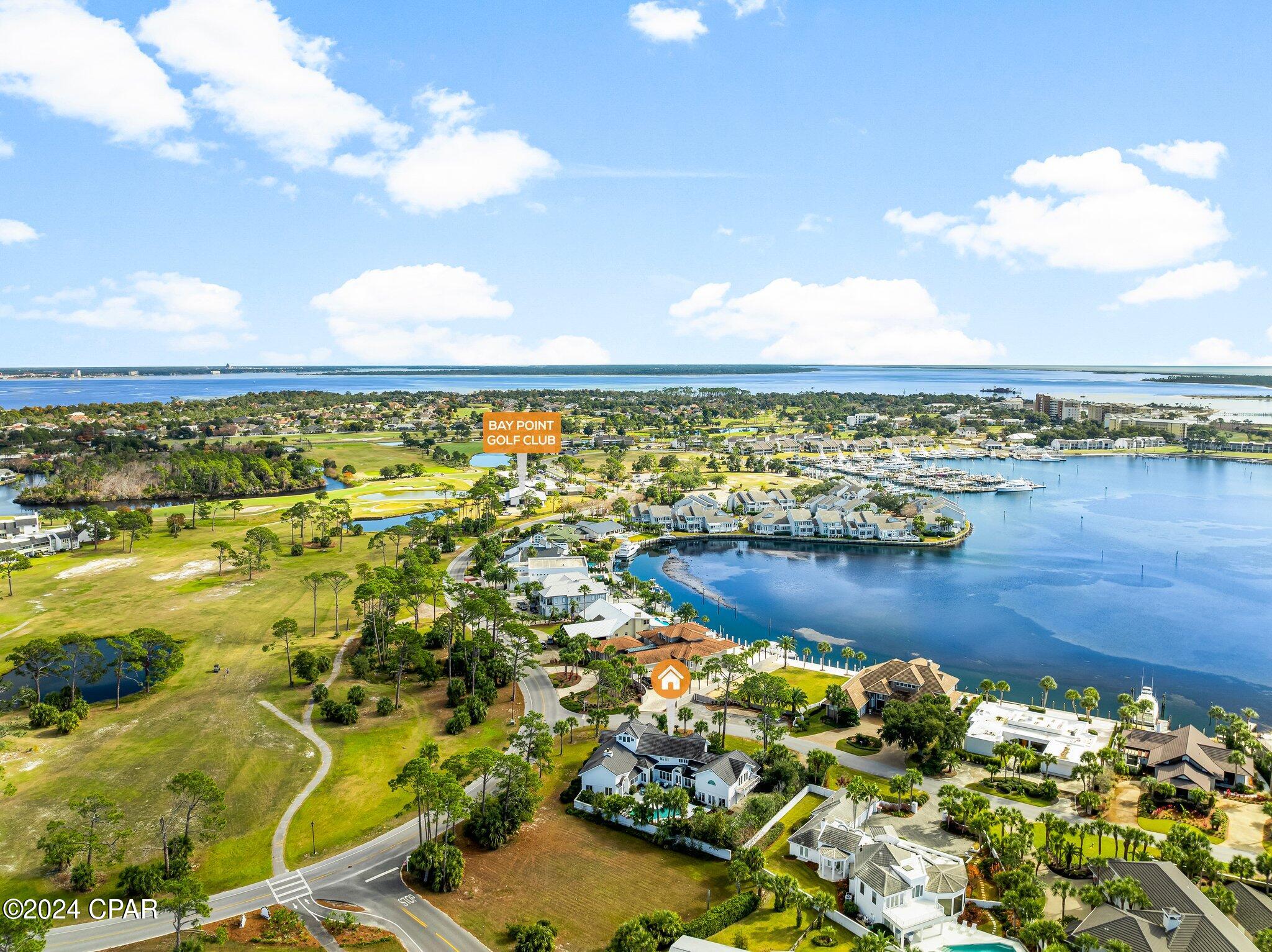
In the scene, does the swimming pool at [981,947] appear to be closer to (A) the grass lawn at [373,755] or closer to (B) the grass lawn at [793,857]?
(B) the grass lawn at [793,857]

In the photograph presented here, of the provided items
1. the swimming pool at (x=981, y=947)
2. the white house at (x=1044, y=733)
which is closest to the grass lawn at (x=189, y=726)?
the swimming pool at (x=981, y=947)

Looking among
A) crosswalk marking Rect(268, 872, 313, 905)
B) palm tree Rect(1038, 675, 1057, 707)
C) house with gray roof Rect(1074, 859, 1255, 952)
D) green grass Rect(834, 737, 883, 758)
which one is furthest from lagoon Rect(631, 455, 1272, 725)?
crosswalk marking Rect(268, 872, 313, 905)

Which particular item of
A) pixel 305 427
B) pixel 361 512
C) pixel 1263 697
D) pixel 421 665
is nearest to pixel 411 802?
pixel 421 665

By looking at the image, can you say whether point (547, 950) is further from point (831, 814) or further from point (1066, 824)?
point (1066, 824)

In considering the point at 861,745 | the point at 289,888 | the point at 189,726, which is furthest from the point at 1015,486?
the point at 289,888

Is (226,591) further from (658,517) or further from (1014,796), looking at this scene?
(1014,796)

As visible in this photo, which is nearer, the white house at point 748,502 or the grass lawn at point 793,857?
the grass lawn at point 793,857
